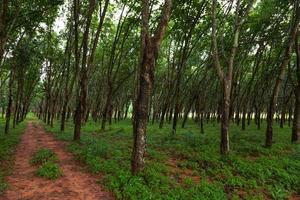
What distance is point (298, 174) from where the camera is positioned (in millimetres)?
11352

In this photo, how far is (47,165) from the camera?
10.4 meters

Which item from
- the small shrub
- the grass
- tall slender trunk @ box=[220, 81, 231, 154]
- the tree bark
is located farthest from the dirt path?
tall slender trunk @ box=[220, 81, 231, 154]

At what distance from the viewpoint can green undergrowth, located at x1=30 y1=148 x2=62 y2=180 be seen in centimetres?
951

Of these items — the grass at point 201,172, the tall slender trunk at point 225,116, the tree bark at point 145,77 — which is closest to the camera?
the grass at point 201,172

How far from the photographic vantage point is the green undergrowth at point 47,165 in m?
9.51

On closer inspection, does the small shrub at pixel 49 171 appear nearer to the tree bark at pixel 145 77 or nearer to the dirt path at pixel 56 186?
the dirt path at pixel 56 186

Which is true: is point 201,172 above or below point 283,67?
below

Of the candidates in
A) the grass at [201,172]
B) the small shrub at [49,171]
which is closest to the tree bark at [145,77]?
the grass at [201,172]

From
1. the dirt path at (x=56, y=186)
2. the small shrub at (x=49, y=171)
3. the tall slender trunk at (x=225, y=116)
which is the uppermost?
the tall slender trunk at (x=225, y=116)

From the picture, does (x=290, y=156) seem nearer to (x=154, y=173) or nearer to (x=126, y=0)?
(x=154, y=173)

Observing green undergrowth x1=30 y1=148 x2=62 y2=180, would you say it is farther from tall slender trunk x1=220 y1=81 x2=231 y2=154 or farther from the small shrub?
tall slender trunk x1=220 y1=81 x2=231 y2=154

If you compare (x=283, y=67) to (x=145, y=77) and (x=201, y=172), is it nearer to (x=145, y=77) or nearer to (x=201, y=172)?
(x=201, y=172)

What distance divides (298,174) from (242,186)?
2.99 m

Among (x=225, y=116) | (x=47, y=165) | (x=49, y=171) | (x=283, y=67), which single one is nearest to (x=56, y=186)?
(x=49, y=171)
